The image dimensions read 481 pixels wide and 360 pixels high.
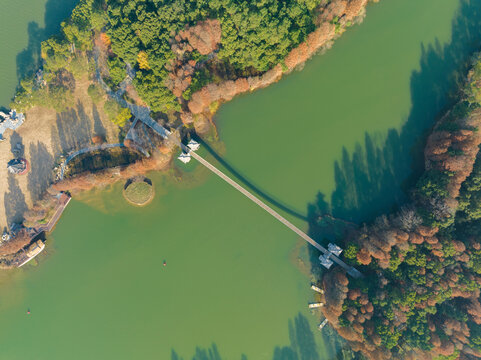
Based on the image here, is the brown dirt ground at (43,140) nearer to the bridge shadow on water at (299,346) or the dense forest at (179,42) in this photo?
the dense forest at (179,42)

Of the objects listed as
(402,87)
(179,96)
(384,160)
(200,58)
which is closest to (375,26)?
(402,87)

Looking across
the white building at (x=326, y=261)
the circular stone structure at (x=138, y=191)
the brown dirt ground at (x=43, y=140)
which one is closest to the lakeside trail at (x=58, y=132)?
the brown dirt ground at (x=43, y=140)

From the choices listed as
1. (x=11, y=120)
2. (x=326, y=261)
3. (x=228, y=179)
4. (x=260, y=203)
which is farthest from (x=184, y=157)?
(x=11, y=120)

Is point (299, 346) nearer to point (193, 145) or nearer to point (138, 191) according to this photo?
point (138, 191)

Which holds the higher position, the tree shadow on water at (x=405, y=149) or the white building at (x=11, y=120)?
the white building at (x=11, y=120)

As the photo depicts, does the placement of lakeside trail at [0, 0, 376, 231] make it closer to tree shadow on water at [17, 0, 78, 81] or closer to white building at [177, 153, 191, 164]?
white building at [177, 153, 191, 164]

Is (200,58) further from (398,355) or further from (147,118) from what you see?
(398,355)

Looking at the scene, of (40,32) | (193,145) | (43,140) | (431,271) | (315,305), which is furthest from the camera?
(40,32)
